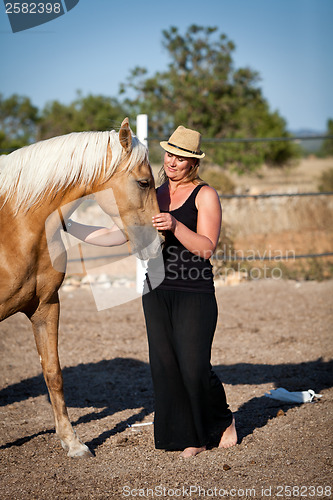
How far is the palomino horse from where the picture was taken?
249 centimetres

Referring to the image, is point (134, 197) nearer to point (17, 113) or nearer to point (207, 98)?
point (207, 98)

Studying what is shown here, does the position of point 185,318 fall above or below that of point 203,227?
below

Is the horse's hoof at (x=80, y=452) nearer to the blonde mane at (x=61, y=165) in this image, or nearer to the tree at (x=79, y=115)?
the blonde mane at (x=61, y=165)

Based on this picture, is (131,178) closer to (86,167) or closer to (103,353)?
(86,167)

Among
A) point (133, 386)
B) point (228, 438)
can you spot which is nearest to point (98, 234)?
point (228, 438)

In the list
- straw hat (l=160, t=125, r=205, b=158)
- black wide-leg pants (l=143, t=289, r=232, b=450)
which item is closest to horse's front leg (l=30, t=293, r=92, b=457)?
black wide-leg pants (l=143, t=289, r=232, b=450)

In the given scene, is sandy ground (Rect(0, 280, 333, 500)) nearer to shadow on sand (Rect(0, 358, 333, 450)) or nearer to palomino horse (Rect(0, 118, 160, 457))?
shadow on sand (Rect(0, 358, 333, 450))

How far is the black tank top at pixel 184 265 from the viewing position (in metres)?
2.68

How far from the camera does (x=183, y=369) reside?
265 cm

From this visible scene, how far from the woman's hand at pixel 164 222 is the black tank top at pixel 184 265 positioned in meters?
0.24

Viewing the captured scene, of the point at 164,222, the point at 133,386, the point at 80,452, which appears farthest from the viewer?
the point at 133,386

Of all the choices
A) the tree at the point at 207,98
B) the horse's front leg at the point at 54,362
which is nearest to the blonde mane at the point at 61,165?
the horse's front leg at the point at 54,362

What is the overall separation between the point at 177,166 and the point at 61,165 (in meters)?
0.63

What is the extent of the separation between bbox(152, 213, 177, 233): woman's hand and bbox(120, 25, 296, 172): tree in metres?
11.5
